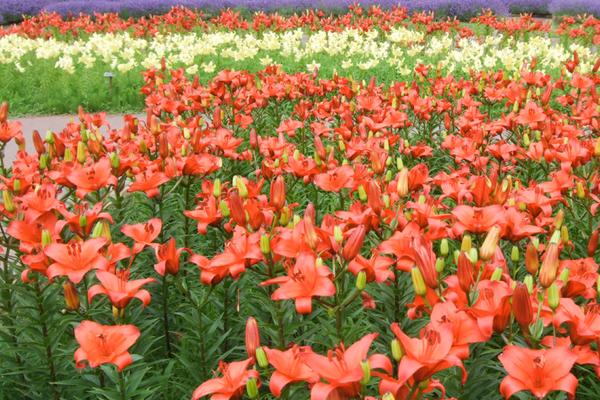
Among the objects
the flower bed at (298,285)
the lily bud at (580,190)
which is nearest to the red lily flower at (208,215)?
the flower bed at (298,285)

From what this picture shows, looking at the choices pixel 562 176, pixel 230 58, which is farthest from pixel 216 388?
pixel 230 58

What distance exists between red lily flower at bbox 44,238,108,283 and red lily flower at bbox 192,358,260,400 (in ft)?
1.90

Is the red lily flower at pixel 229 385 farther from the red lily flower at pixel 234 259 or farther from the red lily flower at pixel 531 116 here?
the red lily flower at pixel 531 116

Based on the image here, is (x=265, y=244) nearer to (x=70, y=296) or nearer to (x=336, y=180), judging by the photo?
(x=70, y=296)

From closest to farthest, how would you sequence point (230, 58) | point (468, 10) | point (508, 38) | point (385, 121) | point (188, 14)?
point (385, 121) < point (230, 58) < point (508, 38) < point (188, 14) < point (468, 10)

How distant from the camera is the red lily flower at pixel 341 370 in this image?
1.31 m

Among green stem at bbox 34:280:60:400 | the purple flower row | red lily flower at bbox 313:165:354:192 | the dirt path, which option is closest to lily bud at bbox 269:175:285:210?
red lily flower at bbox 313:165:354:192

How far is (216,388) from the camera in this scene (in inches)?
56.4

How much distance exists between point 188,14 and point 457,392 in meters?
13.6

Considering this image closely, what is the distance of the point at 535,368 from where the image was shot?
1.42 metres

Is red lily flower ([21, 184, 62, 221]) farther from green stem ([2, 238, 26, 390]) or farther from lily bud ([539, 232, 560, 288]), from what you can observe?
lily bud ([539, 232, 560, 288])

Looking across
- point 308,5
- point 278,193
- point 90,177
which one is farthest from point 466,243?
point 308,5

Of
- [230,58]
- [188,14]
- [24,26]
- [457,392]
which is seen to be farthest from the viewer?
[188,14]

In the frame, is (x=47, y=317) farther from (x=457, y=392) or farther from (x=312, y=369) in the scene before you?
(x=457, y=392)
